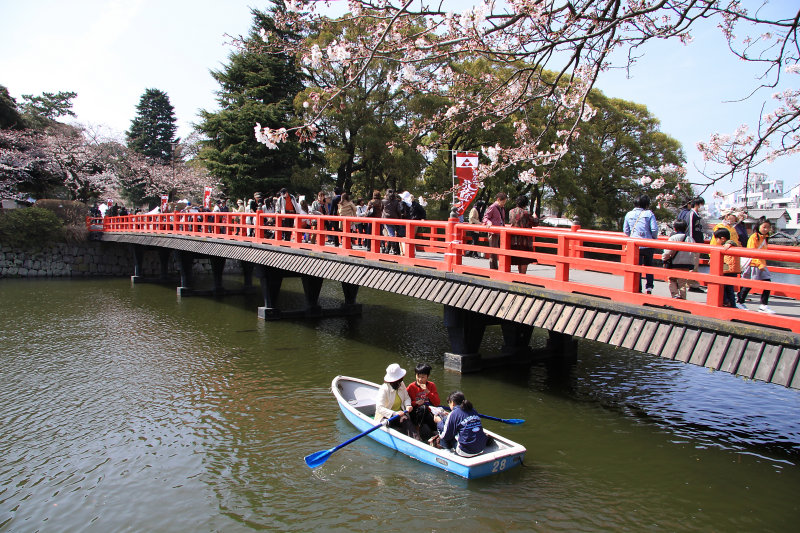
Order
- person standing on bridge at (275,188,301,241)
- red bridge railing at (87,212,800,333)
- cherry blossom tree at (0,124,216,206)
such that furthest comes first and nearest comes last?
cherry blossom tree at (0,124,216,206), person standing on bridge at (275,188,301,241), red bridge railing at (87,212,800,333)

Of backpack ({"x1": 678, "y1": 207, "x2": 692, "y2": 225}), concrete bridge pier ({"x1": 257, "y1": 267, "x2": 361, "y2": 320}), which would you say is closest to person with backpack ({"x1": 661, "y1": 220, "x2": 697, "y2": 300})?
backpack ({"x1": 678, "y1": 207, "x2": 692, "y2": 225})

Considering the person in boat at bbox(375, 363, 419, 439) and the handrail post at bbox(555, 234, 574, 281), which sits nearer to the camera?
the person in boat at bbox(375, 363, 419, 439)

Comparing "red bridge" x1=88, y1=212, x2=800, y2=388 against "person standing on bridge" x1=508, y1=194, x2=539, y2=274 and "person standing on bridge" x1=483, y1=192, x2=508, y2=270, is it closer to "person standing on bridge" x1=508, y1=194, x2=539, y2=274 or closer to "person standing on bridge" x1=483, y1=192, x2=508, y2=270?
"person standing on bridge" x1=483, y1=192, x2=508, y2=270

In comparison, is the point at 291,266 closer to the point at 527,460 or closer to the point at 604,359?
the point at 604,359

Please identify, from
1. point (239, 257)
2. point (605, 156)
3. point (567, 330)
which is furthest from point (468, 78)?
point (605, 156)

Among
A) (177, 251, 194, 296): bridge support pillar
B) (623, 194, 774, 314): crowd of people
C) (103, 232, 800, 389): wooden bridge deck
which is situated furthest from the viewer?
(177, 251, 194, 296): bridge support pillar

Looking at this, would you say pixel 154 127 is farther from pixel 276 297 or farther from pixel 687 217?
pixel 687 217

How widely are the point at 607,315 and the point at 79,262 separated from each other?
31.7 meters

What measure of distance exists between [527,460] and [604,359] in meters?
6.58

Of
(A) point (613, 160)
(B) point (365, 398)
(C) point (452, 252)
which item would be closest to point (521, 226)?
(C) point (452, 252)

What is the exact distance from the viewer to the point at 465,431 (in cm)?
717

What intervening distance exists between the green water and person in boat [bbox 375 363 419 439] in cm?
43

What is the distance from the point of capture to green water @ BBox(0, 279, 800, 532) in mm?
6594

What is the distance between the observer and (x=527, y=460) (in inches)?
311
